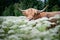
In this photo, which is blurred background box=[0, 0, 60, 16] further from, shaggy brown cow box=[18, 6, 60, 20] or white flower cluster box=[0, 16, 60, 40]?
white flower cluster box=[0, 16, 60, 40]

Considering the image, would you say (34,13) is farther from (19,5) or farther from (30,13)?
(19,5)

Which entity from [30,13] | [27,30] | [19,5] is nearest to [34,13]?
[30,13]

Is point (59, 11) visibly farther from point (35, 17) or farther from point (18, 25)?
point (18, 25)

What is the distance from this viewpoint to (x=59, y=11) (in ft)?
4.30

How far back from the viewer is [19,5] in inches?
52.5

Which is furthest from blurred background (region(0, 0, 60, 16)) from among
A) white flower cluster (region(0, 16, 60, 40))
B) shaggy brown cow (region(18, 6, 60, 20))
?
white flower cluster (region(0, 16, 60, 40))

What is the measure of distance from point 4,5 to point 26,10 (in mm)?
164

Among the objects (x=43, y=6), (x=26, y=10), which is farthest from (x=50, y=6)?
(x=26, y=10)

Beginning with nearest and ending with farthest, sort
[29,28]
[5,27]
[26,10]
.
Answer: [29,28] → [5,27] → [26,10]

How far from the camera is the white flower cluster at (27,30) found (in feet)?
3.32

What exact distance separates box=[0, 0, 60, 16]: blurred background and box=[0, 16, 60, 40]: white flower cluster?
0.15 m

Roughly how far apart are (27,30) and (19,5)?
33cm

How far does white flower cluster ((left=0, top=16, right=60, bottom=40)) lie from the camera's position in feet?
3.32

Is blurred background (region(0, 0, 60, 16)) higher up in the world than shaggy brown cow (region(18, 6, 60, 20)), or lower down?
higher up
